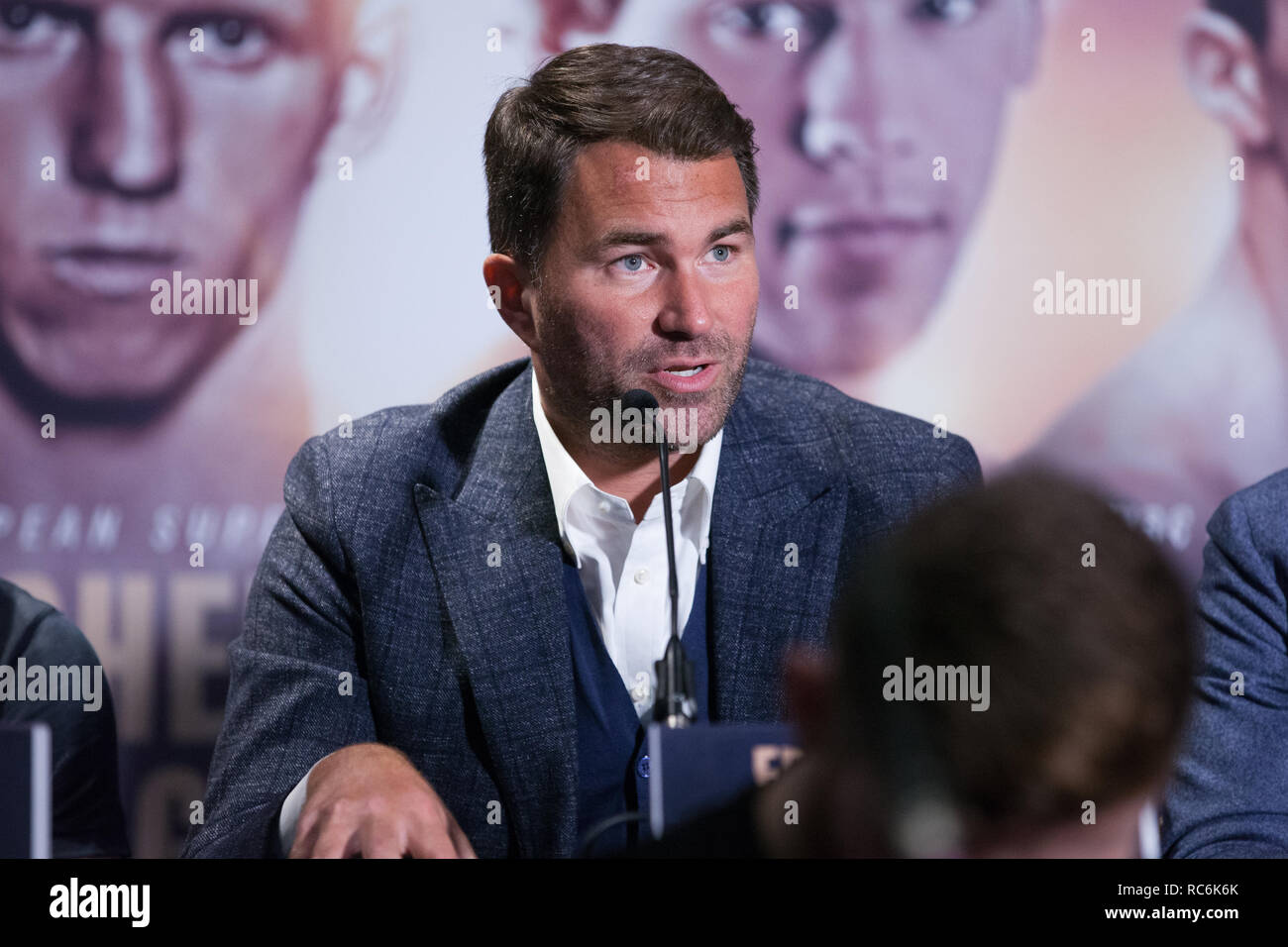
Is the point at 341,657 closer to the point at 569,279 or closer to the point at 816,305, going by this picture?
the point at 569,279

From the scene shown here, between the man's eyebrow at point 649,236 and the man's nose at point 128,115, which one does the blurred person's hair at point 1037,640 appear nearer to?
the man's eyebrow at point 649,236

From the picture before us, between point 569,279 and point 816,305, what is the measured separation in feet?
2.34

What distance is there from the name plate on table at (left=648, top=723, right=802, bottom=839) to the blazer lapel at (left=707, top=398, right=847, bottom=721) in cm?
45

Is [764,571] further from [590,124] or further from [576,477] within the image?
[590,124]

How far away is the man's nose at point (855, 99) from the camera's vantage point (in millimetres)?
2295

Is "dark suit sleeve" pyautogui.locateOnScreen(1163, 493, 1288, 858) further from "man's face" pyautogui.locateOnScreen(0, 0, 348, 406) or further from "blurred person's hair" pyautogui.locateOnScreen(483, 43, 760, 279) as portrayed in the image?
"man's face" pyautogui.locateOnScreen(0, 0, 348, 406)

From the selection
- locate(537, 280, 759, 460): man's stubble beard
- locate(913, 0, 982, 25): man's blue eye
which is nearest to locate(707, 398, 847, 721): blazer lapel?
locate(537, 280, 759, 460): man's stubble beard

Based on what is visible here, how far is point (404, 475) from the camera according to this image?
5.70 ft

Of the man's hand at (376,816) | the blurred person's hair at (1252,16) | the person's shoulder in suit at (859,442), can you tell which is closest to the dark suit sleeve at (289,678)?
the man's hand at (376,816)

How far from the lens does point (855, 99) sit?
7.53 feet

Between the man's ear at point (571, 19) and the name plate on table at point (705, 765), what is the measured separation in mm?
1555

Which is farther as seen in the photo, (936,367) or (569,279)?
(936,367)

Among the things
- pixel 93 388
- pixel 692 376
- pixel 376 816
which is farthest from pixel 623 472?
pixel 93 388
